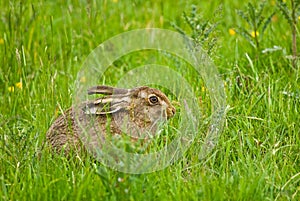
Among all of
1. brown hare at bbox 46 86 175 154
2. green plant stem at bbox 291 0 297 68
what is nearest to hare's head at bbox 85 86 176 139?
brown hare at bbox 46 86 175 154

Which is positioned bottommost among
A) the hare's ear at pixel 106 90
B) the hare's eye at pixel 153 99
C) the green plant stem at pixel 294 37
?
the hare's eye at pixel 153 99

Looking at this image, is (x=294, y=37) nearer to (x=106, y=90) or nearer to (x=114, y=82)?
(x=114, y=82)

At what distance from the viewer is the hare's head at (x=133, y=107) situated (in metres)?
4.48

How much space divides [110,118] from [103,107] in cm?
9

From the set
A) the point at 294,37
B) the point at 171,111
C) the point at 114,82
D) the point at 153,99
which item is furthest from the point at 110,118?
the point at 294,37

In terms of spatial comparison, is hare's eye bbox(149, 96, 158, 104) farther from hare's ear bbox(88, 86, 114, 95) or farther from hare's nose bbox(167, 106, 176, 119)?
hare's ear bbox(88, 86, 114, 95)

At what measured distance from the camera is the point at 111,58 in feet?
20.6

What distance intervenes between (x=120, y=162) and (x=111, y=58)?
2.55 m

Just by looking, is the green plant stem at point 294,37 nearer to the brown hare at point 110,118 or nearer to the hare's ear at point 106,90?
the brown hare at point 110,118

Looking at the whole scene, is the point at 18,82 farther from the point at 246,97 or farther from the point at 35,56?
the point at 246,97

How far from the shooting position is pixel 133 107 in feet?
14.9

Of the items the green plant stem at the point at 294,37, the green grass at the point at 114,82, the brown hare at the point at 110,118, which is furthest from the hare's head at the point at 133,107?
the green plant stem at the point at 294,37

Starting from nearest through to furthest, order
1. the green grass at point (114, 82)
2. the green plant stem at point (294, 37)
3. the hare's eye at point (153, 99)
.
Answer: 1. the green grass at point (114, 82)
2. the hare's eye at point (153, 99)
3. the green plant stem at point (294, 37)

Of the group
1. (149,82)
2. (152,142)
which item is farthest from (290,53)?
(152,142)
